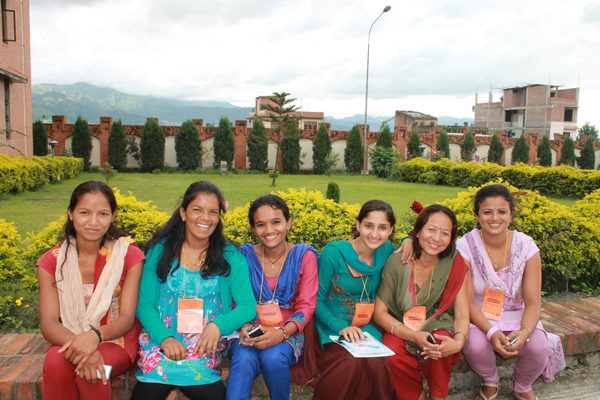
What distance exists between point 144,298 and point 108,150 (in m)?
21.8

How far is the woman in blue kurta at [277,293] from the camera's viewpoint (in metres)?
2.05

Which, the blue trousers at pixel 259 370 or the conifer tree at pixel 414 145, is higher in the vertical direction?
the conifer tree at pixel 414 145

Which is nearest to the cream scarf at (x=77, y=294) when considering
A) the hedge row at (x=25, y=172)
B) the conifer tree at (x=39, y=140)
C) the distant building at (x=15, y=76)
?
the hedge row at (x=25, y=172)

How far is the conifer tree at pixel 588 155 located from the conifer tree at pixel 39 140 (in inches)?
1209

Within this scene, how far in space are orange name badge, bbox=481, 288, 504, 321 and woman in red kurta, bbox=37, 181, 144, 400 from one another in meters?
1.82

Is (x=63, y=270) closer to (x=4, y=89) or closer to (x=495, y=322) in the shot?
(x=495, y=322)

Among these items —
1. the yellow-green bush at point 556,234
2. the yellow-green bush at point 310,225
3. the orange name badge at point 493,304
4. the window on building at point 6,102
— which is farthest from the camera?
the window on building at point 6,102

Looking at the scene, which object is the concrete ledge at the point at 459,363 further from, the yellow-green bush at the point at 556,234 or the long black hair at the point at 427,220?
the long black hair at the point at 427,220

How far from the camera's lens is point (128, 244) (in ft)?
7.19

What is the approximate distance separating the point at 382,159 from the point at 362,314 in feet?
66.4

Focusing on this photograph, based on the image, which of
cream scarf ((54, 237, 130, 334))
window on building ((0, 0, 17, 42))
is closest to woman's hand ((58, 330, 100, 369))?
cream scarf ((54, 237, 130, 334))

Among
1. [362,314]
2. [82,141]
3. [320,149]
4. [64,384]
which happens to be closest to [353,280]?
[362,314]

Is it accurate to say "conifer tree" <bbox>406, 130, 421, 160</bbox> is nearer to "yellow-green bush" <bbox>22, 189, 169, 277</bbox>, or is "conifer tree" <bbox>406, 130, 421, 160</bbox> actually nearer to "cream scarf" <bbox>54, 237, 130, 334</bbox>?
"yellow-green bush" <bbox>22, 189, 169, 277</bbox>

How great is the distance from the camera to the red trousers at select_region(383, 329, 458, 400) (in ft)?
7.04
